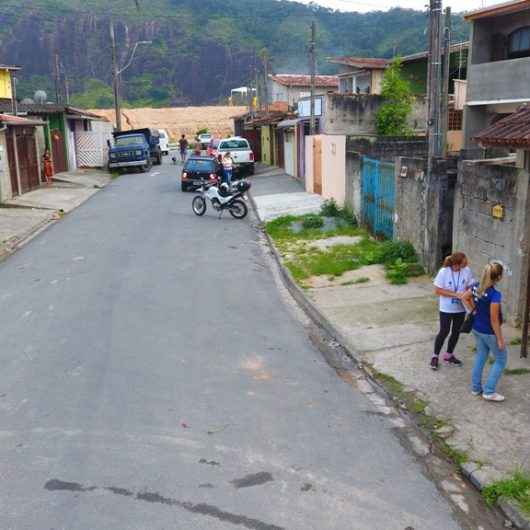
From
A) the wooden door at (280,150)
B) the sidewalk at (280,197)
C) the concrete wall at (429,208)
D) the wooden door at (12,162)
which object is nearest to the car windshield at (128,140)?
the wooden door at (280,150)

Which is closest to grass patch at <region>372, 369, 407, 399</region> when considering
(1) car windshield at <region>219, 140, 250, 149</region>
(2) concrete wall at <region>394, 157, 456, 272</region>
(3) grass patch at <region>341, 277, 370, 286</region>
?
(3) grass patch at <region>341, 277, 370, 286</region>

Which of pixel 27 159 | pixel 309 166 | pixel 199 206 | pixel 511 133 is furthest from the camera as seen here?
pixel 27 159

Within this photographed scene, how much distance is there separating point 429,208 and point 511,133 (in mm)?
4151

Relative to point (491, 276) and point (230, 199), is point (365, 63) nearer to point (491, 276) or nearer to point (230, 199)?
point (230, 199)

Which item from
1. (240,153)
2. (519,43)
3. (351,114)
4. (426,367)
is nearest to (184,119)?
(240,153)

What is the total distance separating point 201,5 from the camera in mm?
119500

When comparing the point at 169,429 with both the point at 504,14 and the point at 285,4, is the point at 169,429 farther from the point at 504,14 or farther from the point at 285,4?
the point at 285,4

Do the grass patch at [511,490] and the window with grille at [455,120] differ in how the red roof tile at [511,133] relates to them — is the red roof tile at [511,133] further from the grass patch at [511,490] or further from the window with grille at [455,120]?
the window with grille at [455,120]

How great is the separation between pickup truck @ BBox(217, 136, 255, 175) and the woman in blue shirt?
2740 cm

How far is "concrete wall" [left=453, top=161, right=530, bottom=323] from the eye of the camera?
9.12m

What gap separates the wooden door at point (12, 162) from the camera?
25141 mm

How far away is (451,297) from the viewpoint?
7.80m

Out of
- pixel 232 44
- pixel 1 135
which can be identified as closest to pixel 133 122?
pixel 232 44

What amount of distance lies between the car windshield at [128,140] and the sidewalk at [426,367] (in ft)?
87.4
